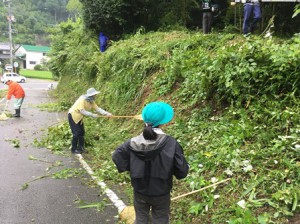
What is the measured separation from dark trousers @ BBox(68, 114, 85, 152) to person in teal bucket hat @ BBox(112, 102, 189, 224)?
504 centimetres

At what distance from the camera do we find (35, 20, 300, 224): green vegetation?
4.32 m

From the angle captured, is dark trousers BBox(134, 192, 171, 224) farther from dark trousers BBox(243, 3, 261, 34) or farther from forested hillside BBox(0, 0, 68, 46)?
forested hillside BBox(0, 0, 68, 46)

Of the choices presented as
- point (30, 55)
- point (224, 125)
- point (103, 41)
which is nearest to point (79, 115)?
point (224, 125)

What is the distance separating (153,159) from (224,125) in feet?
9.76

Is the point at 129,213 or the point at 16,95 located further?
the point at 16,95

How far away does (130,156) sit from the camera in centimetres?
345

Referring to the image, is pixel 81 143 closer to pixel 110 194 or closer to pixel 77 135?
pixel 77 135

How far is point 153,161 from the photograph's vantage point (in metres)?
3.36

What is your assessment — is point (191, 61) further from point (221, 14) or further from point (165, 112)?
point (221, 14)

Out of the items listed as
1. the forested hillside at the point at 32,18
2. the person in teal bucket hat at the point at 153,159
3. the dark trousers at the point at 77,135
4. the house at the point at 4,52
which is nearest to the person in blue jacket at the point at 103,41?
the dark trousers at the point at 77,135

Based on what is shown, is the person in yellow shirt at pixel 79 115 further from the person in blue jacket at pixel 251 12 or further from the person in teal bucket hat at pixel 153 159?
the person in blue jacket at pixel 251 12

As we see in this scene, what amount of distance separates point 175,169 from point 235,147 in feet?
6.85

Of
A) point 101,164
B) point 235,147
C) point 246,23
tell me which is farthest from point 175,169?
point 246,23

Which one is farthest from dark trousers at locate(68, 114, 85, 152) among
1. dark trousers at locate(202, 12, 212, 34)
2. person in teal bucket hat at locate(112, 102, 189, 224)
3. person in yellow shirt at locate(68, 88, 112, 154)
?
dark trousers at locate(202, 12, 212, 34)
